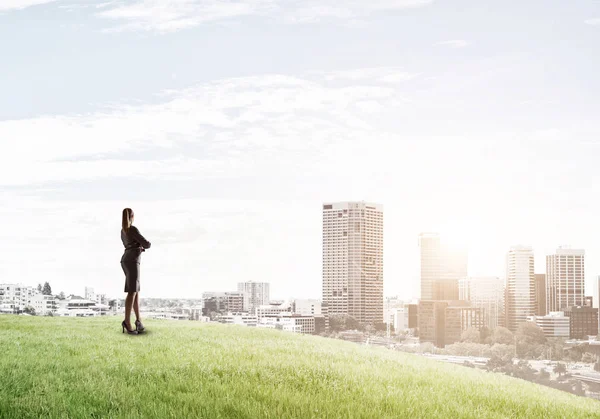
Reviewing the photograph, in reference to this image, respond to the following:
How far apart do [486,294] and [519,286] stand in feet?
35.3

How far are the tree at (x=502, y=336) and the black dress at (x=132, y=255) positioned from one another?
5229 inches

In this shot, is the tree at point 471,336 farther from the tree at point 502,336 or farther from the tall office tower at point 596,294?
the tall office tower at point 596,294

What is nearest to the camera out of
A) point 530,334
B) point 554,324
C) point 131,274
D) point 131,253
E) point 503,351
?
point 131,253

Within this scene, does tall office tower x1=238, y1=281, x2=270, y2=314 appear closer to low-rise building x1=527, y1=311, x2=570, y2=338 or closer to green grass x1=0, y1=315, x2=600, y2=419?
low-rise building x1=527, y1=311, x2=570, y2=338

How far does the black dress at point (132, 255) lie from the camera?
13367 mm

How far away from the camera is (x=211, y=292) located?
143 meters

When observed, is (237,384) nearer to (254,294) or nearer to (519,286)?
(254,294)

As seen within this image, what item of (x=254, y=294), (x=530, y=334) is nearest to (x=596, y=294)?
(x=530, y=334)

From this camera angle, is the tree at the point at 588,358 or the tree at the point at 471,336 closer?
the tree at the point at 588,358

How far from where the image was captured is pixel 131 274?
45.2 feet

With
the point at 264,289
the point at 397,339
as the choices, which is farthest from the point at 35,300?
the point at 397,339

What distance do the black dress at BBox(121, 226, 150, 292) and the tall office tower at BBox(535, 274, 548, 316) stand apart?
15646 centimetres

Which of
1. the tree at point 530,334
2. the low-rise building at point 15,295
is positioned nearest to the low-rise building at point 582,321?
the tree at point 530,334

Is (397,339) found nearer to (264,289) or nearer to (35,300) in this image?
(264,289)
